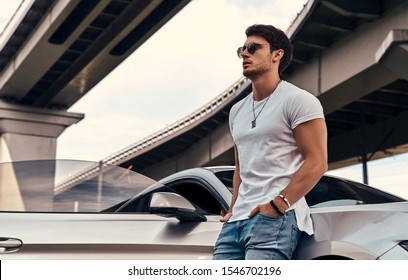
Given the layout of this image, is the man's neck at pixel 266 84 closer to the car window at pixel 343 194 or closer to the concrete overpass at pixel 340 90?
the car window at pixel 343 194

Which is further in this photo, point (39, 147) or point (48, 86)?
point (39, 147)

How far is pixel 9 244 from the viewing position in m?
3.79

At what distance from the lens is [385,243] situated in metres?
3.22

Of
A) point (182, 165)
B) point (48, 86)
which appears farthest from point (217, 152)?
point (48, 86)

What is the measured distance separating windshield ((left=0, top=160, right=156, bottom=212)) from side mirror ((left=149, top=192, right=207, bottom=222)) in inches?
14.1

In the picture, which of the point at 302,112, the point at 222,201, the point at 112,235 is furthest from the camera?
the point at 222,201

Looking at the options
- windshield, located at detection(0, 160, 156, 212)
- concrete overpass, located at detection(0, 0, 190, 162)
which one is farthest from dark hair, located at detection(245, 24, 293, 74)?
concrete overpass, located at detection(0, 0, 190, 162)

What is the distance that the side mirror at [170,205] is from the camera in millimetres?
3863

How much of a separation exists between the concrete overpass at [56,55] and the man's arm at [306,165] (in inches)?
837

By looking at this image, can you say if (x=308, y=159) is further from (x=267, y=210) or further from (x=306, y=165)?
(x=267, y=210)

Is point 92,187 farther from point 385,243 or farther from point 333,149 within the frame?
point 333,149

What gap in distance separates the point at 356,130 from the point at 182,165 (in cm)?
835

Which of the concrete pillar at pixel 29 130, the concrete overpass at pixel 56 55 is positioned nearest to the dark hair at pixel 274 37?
the concrete overpass at pixel 56 55
